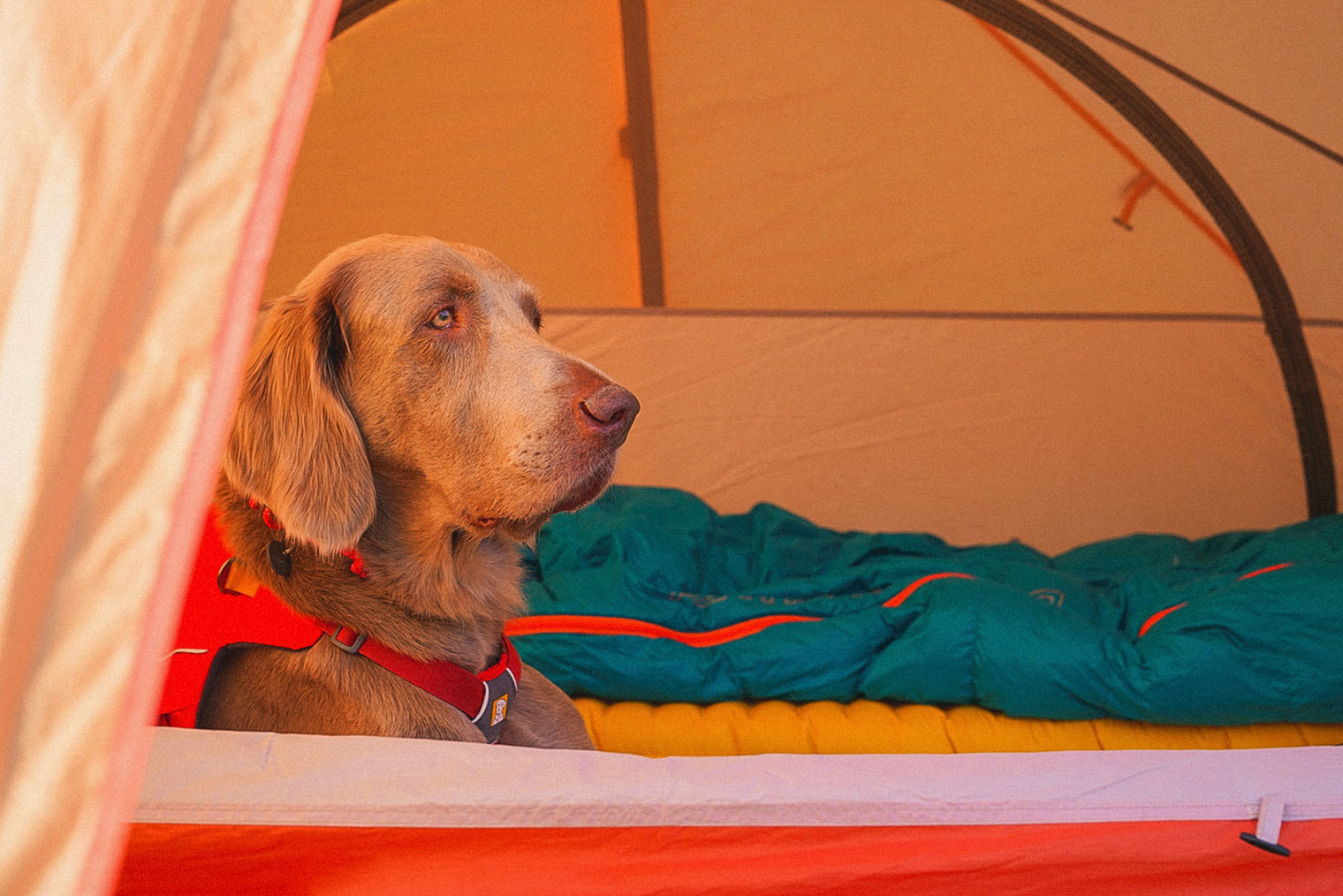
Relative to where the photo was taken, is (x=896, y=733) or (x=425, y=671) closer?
(x=425, y=671)

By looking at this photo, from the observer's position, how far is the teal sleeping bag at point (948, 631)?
66.7 inches

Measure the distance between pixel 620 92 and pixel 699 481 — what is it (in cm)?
124

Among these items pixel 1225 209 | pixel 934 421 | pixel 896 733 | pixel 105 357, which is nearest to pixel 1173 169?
pixel 1225 209

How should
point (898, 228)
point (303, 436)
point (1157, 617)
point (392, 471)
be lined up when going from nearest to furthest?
point (303, 436) < point (392, 471) < point (1157, 617) < point (898, 228)

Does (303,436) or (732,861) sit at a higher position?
(303,436)

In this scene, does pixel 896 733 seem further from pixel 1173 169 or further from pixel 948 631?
pixel 1173 169

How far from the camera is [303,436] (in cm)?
133

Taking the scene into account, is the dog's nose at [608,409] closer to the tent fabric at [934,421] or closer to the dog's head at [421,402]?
the dog's head at [421,402]

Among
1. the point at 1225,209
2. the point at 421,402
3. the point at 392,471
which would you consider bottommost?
the point at 392,471

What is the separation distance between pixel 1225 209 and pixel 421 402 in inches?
102

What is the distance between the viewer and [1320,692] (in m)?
1.65

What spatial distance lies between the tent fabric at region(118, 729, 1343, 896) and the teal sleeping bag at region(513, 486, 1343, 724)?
391 mm

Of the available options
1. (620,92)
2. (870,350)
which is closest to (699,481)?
(870,350)

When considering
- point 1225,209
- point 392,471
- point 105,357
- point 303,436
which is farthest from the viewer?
point 1225,209
